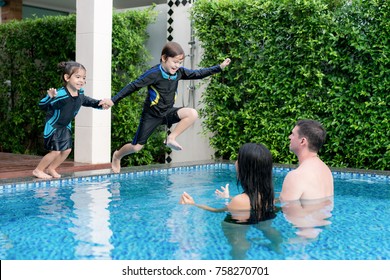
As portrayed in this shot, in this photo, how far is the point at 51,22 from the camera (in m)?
11.4

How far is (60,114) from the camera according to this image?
7.48 meters

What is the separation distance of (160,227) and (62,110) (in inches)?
126

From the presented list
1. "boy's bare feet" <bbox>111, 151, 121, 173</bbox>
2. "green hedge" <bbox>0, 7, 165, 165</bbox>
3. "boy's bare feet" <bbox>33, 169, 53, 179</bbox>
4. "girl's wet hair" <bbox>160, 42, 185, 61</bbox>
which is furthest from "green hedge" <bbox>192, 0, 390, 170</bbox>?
"boy's bare feet" <bbox>33, 169, 53, 179</bbox>

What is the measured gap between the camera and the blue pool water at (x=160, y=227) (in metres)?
3.99

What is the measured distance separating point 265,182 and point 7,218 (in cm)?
249

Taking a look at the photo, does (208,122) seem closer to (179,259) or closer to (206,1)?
(206,1)

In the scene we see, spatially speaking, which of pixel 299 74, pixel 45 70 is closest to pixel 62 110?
pixel 299 74

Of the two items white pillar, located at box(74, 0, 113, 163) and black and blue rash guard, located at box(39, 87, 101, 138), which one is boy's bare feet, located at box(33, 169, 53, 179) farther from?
white pillar, located at box(74, 0, 113, 163)

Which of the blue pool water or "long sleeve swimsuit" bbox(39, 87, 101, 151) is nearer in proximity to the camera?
the blue pool water

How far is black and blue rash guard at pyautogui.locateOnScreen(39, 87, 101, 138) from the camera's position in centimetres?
736

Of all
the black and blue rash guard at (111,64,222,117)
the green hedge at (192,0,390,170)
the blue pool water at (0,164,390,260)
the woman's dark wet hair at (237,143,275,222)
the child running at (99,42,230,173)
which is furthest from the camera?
the green hedge at (192,0,390,170)

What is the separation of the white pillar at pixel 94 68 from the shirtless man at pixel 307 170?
197 inches

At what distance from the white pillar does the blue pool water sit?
2210 mm
